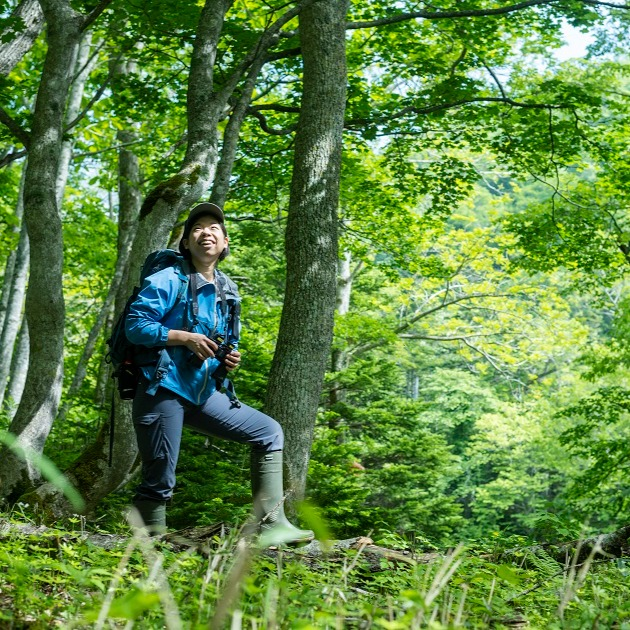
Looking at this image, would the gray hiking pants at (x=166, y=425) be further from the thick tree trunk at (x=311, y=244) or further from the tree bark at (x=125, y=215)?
the tree bark at (x=125, y=215)

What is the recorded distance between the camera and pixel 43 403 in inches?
240

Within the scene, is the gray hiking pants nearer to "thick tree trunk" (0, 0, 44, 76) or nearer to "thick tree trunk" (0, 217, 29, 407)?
"thick tree trunk" (0, 0, 44, 76)

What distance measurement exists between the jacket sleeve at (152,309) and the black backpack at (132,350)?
0.17 ft

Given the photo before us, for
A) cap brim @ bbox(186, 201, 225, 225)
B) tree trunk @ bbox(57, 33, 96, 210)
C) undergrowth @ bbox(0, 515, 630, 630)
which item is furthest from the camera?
tree trunk @ bbox(57, 33, 96, 210)

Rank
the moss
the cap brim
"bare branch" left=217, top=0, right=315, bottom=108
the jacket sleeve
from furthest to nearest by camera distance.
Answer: "bare branch" left=217, top=0, right=315, bottom=108 → the moss → the cap brim → the jacket sleeve

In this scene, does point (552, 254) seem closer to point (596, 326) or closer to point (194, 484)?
point (194, 484)

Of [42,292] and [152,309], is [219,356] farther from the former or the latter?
[42,292]

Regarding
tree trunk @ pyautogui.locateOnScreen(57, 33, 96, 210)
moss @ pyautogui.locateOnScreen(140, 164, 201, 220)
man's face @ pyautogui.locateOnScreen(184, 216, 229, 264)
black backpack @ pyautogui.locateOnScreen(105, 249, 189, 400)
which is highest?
tree trunk @ pyautogui.locateOnScreen(57, 33, 96, 210)

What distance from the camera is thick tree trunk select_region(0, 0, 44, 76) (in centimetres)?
702

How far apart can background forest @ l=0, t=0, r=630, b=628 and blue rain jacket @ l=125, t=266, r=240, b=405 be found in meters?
0.81

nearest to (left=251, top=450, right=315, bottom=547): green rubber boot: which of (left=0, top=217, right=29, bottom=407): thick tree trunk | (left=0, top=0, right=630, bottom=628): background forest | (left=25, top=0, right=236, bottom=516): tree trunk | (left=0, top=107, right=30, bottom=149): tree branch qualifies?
(left=0, top=0, right=630, bottom=628): background forest

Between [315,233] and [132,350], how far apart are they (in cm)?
228

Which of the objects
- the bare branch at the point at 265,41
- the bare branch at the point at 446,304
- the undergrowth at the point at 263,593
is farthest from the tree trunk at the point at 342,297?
the undergrowth at the point at 263,593

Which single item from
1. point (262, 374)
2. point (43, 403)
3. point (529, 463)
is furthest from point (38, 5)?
point (529, 463)
